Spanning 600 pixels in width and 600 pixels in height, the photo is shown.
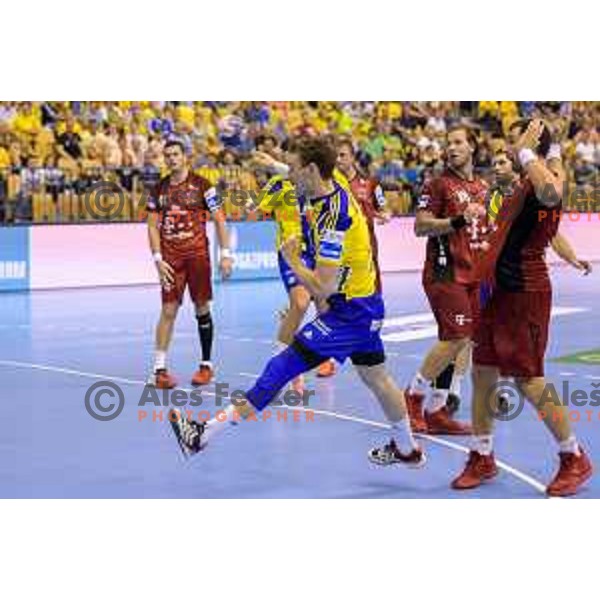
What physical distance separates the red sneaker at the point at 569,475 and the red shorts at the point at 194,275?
4591 millimetres

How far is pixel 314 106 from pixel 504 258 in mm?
18698

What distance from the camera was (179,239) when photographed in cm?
1114

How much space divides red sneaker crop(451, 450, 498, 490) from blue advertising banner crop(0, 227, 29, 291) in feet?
46.5

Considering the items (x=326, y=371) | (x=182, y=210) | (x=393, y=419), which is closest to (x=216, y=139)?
(x=326, y=371)

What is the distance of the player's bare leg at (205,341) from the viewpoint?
36.9ft

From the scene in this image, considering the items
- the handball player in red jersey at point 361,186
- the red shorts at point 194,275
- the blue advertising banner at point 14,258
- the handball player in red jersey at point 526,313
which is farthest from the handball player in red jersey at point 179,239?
the blue advertising banner at point 14,258

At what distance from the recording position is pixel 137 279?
21.8m

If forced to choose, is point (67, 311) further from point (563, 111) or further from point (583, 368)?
point (563, 111)

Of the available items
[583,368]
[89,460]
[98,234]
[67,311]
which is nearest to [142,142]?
[98,234]

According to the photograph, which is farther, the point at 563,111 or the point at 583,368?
the point at 563,111

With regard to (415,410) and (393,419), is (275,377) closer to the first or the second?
(393,419)

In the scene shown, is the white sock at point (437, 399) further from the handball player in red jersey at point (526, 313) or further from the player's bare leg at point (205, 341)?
the player's bare leg at point (205, 341)

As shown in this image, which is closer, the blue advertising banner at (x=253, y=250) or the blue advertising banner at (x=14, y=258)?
the blue advertising banner at (x=14, y=258)
